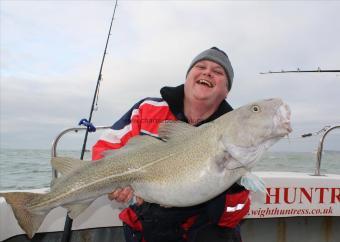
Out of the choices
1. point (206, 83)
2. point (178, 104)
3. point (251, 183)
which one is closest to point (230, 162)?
point (251, 183)

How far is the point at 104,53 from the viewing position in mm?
5738

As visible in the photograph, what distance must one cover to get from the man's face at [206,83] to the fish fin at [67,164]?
1.27 metres

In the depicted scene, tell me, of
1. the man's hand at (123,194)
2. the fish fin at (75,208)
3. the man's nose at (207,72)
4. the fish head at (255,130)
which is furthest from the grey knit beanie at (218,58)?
the fish fin at (75,208)

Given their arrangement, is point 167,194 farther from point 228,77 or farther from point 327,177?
point 327,177

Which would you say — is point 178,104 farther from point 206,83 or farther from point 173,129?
point 173,129

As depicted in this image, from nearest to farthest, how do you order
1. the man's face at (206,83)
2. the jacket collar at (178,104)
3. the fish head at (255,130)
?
the fish head at (255,130) → the man's face at (206,83) → the jacket collar at (178,104)

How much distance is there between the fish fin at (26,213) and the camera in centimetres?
278

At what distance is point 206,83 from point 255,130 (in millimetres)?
1171

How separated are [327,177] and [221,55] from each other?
2.39 m

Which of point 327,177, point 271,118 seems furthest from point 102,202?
point 327,177

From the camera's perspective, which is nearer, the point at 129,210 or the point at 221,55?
the point at 129,210

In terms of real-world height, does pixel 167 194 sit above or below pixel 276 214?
above

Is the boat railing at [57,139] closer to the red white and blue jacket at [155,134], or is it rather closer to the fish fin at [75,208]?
the red white and blue jacket at [155,134]

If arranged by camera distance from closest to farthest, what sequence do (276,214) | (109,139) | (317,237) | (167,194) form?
(167,194), (109,139), (276,214), (317,237)
